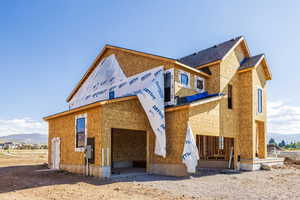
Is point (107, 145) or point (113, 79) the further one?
point (113, 79)

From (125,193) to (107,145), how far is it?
14.0 ft

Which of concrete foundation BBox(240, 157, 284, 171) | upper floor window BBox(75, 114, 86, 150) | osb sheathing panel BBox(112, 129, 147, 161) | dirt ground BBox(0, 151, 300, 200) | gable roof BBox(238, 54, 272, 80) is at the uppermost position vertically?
gable roof BBox(238, 54, 272, 80)

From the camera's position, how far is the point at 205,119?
15414mm

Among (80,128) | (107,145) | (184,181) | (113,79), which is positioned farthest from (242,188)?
(113,79)

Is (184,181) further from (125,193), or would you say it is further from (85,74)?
(85,74)

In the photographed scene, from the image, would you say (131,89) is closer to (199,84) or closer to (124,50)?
(124,50)

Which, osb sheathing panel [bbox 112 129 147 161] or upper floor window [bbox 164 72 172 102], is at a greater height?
upper floor window [bbox 164 72 172 102]

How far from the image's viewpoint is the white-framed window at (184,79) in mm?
16495

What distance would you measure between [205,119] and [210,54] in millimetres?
6826

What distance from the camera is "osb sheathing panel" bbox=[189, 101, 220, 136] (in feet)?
47.7

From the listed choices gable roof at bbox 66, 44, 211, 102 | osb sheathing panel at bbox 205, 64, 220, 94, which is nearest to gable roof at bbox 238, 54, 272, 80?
osb sheathing panel at bbox 205, 64, 220, 94

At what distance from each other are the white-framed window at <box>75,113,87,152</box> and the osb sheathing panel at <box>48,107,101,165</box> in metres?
0.29

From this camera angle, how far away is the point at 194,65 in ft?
64.7

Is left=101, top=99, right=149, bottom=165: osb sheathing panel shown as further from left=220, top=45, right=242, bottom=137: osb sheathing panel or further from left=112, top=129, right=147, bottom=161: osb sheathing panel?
left=220, top=45, right=242, bottom=137: osb sheathing panel
